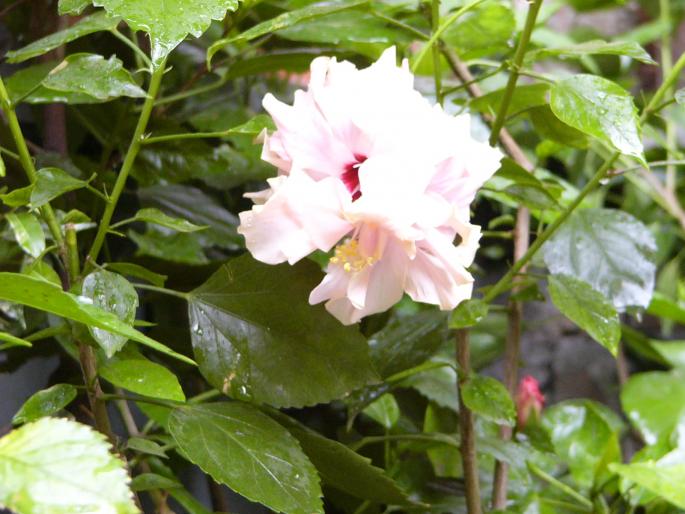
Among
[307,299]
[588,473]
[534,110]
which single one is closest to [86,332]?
[307,299]

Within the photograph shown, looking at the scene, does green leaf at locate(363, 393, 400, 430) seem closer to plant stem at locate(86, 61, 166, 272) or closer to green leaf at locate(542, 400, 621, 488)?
green leaf at locate(542, 400, 621, 488)

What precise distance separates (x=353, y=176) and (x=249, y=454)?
7.0 inches

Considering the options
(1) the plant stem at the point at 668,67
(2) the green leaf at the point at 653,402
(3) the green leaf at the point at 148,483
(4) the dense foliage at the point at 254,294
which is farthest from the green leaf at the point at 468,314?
(1) the plant stem at the point at 668,67

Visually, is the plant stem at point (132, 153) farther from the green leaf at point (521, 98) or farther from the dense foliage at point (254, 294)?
the green leaf at point (521, 98)

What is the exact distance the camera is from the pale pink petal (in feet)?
1.45

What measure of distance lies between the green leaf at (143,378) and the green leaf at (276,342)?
2.0 inches

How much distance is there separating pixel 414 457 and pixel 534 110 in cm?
36

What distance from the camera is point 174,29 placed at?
43cm

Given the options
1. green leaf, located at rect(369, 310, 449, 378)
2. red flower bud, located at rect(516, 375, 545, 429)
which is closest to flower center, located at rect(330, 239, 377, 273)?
green leaf, located at rect(369, 310, 449, 378)

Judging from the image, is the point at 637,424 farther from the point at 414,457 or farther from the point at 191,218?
the point at 191,218

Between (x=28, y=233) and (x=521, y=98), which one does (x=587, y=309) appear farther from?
(x=28, y=233)

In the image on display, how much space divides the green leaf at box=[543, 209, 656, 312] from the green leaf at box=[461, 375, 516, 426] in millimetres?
115

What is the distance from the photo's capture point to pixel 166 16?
1.43 feet

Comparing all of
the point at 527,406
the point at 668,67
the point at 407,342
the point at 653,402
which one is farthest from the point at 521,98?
the point at 668,67
